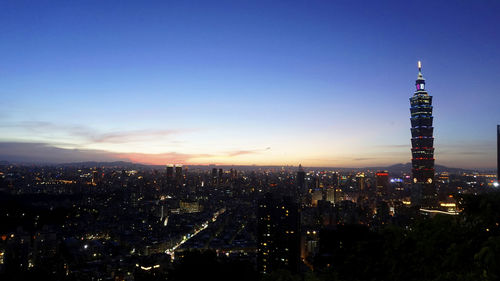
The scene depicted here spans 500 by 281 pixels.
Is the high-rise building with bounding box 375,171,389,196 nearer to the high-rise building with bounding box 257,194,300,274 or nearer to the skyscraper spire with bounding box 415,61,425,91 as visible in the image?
the skyscraper spire with bounding box 415,61,425,91

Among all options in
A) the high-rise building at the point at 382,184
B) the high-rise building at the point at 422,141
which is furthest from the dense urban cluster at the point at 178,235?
the high-rise building at the point at 382,184

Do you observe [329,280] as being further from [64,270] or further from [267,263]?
[267,263]

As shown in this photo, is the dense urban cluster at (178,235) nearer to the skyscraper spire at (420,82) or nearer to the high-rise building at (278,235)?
the high-rise building at (278,235)

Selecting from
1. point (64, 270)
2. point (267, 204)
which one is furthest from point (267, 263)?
point (64, 270)

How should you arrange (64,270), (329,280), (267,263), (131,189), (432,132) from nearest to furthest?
(329,280), (64,270), (267,263), (432,132), (131,189)

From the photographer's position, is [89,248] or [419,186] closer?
[89,248]

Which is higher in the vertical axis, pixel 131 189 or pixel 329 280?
pixel 329 280

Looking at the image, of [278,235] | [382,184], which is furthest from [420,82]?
[278,235]

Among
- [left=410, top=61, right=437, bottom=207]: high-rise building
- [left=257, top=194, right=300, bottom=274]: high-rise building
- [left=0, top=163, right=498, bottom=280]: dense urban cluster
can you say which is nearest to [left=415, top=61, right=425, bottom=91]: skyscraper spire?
[left=410, top=61, right=437, bottom=207]: high-rise building

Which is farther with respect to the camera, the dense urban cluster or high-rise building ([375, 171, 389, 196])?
high-rise building ([375, 171, 389, 196])
